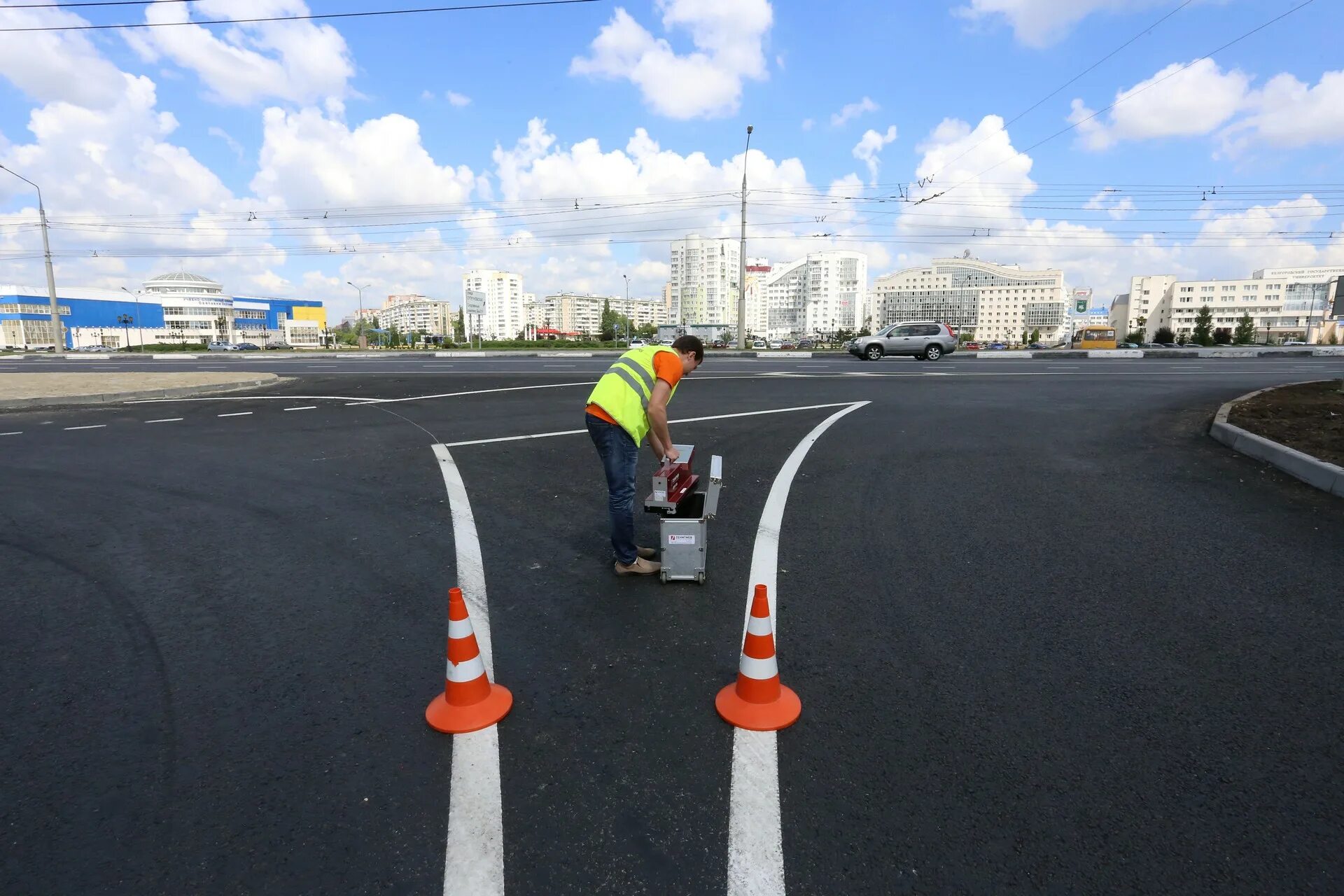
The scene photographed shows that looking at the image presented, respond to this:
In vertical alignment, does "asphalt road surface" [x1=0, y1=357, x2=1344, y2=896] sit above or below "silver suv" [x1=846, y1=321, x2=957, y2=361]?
below

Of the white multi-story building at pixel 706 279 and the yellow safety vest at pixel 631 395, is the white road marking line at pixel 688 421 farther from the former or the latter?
the white multi-story building at pixel 706 279

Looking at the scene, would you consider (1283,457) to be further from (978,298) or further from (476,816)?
(978,298)

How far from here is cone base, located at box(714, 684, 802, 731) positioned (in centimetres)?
279

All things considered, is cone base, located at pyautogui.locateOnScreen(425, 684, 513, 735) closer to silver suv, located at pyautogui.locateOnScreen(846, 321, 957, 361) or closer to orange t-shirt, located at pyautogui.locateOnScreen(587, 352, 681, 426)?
orange t-shirt, located at pyautogui.locateOnScreen(587, 352, 681, 426)

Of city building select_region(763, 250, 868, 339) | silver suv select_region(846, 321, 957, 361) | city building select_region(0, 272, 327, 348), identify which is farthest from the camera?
city building select_region(763, 250, 868, 339)

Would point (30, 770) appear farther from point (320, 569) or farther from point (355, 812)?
point (320, 569)

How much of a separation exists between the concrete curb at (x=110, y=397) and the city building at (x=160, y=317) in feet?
235

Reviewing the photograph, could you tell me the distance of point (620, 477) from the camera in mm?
4480

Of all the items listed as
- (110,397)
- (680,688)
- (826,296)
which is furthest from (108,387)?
(826,296)

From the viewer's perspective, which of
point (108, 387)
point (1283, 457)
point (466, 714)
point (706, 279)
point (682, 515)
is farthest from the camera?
point (706, 279)

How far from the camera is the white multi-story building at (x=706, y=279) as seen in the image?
15550 centimetres

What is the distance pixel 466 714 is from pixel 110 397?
16.0 meters

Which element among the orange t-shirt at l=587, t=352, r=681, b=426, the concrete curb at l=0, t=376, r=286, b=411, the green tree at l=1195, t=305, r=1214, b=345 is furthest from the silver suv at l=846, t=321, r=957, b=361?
the green tree at l=1195, t=305, r=1214, b=345

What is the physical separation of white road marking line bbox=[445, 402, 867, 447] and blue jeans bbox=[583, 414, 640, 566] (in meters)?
4.86
